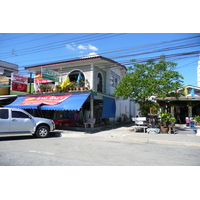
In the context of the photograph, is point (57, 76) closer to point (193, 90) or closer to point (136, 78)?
point (136, 78)

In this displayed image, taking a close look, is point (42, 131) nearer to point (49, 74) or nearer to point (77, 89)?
point (77, 89)

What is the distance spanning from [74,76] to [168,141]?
1088 centimetres

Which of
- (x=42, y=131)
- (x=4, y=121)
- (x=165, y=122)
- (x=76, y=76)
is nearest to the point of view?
(x=4, y=121)

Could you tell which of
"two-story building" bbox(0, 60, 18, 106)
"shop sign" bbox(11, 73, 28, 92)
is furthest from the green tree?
"two-story building" bbox(0, 60, 18, 106)

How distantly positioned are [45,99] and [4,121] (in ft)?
20.0

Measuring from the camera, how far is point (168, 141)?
888 centimetres

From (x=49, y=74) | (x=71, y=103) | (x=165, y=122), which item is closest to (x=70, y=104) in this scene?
(x=71, y=103)

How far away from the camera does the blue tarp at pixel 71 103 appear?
12.4 meters

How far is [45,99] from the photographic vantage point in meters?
15.0

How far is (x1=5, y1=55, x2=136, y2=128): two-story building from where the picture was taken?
46.4 feet

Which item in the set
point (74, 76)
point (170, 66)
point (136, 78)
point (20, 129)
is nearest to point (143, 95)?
point (136, 78)

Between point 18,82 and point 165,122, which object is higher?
point 18,82

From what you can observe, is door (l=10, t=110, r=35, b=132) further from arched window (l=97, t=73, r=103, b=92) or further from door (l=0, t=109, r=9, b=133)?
arched window (l=97, t=73, r=103, b=92)

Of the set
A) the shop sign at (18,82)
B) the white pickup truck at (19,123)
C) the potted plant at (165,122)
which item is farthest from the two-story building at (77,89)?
the potted plant at (165,122)
